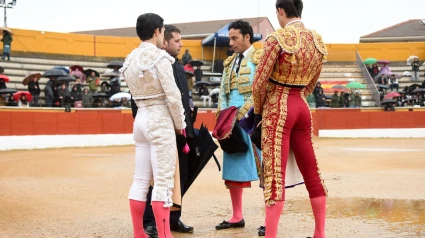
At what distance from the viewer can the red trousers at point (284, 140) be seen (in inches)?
160

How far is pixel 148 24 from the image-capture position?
4254 mm

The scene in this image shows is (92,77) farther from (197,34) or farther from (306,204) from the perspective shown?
(197,34)

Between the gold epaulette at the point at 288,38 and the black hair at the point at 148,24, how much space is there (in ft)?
2.40

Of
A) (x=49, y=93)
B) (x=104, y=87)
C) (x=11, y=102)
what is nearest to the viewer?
(x=11, y=102)

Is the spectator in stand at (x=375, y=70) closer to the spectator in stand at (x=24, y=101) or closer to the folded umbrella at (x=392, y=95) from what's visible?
the folded umbrella at (x=392, y=95)

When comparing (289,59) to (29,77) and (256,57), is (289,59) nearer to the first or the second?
(256,57)

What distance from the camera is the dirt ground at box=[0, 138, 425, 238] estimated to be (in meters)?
4.86

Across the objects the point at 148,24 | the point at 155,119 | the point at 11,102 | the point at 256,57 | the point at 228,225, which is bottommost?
the point at 228,225

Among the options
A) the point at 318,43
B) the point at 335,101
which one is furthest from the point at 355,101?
the point at 318,43

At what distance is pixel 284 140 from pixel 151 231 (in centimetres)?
126

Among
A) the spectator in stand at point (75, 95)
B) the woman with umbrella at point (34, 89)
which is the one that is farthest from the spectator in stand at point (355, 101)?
the woman with umbrella at point (34, 89)

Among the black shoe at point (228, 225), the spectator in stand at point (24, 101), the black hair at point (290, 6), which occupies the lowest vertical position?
the black shoe at point (228, 225)

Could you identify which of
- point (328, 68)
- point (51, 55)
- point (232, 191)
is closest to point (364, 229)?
point (232, 191)

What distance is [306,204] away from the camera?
6.09 meters
